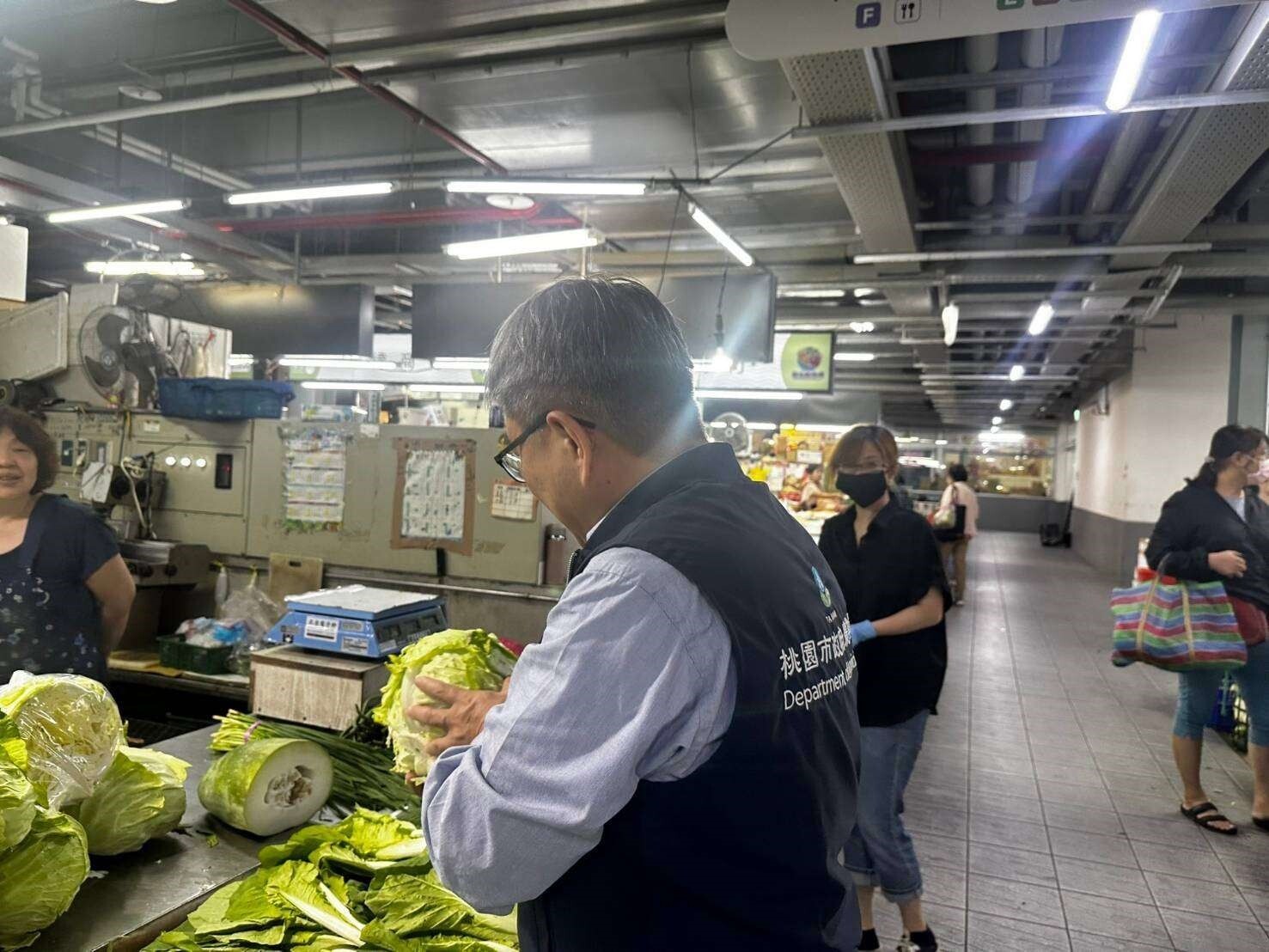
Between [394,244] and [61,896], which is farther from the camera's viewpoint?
[394,244]

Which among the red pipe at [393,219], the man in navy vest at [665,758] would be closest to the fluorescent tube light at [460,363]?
the red pipe at [393,219]

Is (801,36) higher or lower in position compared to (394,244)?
lower

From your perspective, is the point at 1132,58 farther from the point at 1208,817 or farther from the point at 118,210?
the point at 118,210

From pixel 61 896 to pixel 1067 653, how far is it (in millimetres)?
9138

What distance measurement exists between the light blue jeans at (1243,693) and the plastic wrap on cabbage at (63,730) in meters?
4.73

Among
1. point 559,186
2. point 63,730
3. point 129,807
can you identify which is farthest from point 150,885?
point 559,186

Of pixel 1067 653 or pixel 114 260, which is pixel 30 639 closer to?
pixel 114 260

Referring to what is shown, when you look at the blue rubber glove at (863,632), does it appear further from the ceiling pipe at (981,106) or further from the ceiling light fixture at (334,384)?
the ceiling light fixture at (334,384)

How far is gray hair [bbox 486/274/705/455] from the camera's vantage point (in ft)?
3.55

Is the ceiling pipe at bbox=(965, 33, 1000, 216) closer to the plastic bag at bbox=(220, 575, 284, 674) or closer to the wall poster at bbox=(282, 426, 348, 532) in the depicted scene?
the wall poster at bbox=(282, 426, 348, 532)

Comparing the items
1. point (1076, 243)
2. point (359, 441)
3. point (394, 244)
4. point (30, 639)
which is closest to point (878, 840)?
point (30, 639)

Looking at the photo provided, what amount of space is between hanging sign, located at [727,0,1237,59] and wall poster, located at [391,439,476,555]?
2419 mm

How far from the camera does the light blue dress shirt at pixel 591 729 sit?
88 centimetres

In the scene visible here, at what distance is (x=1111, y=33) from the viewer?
457cm
